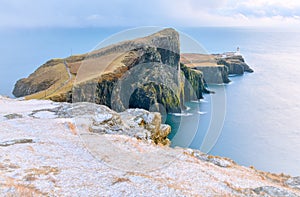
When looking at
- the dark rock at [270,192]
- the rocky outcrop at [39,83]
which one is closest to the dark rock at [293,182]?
the dark rock at [270,192]

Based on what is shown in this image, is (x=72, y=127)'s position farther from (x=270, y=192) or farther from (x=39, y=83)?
(x=39, y=83)

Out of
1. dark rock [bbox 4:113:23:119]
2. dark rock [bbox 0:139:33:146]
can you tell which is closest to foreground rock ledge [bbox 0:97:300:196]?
dark rock [bbox 4:113:23:119]

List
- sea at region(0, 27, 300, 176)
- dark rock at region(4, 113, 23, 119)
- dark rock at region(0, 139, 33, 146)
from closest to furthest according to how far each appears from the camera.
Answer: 1. dark rock at region(0, 139, 33, 146)
2. dark rock at region(4, 113, 23, 119)
3. sea at region(0, 27, 300, 176)

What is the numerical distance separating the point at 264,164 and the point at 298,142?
23181mm

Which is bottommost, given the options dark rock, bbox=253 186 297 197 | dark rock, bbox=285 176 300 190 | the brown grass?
dark rock, bbox=285 176 300 190

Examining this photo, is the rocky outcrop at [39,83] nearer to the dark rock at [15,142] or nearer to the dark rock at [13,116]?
the dark rock at [13,116]

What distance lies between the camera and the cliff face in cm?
4566

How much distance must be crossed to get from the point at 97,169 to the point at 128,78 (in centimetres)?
3110

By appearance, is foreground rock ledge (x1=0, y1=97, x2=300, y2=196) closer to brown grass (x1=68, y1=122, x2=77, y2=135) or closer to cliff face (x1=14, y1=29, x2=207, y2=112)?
brown grass (x1=68, y1=122, x2=77, y2=135)

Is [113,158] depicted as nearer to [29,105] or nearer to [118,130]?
[118,130]

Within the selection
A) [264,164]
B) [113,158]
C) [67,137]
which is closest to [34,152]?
[67,137]

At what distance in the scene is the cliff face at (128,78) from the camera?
45.7 m

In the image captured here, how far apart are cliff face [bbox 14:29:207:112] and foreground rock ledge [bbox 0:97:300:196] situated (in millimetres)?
12690

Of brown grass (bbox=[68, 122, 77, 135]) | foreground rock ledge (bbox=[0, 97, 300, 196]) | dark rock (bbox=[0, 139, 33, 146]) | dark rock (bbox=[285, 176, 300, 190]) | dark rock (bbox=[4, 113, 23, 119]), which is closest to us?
foreground rock ledge (bbox=[0, 97, 300, 196])
